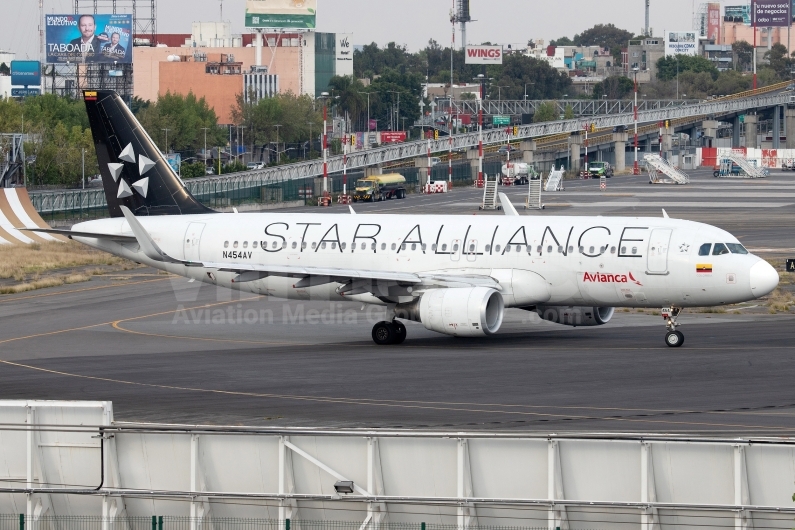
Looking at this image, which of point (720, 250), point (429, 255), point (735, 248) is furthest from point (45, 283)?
point (735, 248)

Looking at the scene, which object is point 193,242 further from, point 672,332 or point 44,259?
point 44,259

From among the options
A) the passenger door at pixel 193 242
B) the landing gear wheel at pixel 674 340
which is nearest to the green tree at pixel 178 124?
Result: the passenger door at pixel 193 242

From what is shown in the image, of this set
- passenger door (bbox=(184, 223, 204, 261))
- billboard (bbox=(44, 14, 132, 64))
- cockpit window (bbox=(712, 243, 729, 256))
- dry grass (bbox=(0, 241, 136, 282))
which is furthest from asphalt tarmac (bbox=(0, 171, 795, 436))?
billboard (bbox=(44, 14, 132, 64))

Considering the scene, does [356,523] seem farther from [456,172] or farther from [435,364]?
[456,172]

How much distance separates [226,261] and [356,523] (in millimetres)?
26413

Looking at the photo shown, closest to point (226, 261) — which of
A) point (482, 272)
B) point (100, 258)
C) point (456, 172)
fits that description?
point (482, 272)

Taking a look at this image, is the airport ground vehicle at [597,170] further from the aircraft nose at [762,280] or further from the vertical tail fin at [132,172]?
the aircraft nose at [762,280]

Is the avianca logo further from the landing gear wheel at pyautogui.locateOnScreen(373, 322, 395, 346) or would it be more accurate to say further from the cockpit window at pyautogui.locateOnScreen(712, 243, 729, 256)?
the landing gear wheel at pyautogui.locateOnScreen(373, 322, 395, 346)

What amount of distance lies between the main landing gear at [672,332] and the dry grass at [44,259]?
119 feet

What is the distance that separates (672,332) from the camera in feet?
128

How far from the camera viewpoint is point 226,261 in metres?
44.5

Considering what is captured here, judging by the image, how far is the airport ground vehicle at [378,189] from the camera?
12662cm

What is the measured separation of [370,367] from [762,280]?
12844mm

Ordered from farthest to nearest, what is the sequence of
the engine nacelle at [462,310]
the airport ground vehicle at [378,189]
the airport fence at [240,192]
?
the airport ground vehicle at [378,189], the airport fence at [240,192], the engine nacelle at [462,310]
